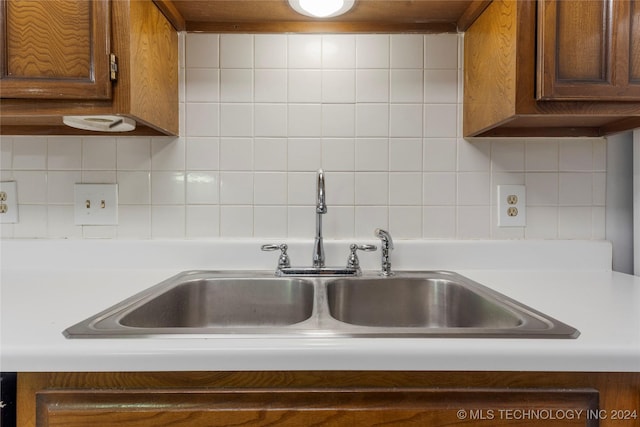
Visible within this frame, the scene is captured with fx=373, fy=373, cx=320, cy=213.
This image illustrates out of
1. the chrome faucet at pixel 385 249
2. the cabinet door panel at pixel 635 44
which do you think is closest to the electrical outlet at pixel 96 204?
the chrome faucet at pixel 385 249

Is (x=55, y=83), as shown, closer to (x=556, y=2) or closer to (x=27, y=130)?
(x=27, y=130)

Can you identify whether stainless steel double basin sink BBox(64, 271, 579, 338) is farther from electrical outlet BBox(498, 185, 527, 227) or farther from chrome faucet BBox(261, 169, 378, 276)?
electrical outlet BBox(498, 185, 527, 227)

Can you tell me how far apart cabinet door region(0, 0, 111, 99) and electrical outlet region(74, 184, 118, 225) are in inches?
14.4

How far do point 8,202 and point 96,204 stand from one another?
261 mm

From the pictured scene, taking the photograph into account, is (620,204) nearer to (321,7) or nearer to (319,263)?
(319,263)

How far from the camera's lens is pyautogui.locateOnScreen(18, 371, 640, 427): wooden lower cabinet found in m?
0.55

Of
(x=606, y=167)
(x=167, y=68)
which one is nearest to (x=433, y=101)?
(x=606, y=167)

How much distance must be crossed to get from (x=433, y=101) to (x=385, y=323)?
673mm

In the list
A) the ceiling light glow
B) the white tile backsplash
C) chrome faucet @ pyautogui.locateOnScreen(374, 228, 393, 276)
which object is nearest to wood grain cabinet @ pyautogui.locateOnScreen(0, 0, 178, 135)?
the white tile backsplash

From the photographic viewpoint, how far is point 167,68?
40.6 inches

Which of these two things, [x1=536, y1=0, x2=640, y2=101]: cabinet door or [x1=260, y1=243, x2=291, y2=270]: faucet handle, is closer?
[x1=536, y1=0, x2=640, y2=101]: cabinet door

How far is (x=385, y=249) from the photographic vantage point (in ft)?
3.36

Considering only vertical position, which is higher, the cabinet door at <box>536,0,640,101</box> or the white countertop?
the cabinet door at <box>536,0,640,101</box>

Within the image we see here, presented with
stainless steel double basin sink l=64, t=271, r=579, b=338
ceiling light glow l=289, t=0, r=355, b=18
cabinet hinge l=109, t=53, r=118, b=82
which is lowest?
stainless steel double basin sink l=64, t=271, r=579, b=338
